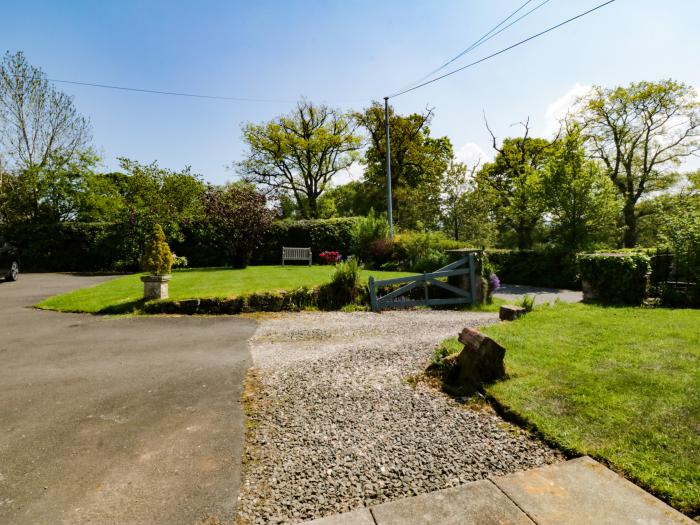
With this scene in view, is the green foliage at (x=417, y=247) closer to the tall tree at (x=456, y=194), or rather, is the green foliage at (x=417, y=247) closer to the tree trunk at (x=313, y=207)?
the tall tree at (x=456, y=194)

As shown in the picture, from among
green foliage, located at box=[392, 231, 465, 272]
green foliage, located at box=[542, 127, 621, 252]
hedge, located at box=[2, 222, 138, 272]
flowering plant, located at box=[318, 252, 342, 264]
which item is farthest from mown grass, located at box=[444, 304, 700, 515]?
hedge, located at box=[2, 222, 138, 272]

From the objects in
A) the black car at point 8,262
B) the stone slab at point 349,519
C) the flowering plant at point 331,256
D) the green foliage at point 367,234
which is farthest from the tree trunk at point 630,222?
the black car at point 8,262

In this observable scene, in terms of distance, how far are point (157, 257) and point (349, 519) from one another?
857cm

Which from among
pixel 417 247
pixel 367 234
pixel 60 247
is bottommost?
pixel 417 247

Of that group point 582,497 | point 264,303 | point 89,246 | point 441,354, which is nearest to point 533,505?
point 582,497

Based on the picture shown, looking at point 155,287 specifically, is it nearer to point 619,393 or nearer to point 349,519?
point 349,519

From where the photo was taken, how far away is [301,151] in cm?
3566

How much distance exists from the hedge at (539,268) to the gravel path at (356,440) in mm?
11517

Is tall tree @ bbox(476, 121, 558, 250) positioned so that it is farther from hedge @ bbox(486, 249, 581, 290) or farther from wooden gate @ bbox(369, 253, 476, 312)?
wooden gate @ bbox(369, 253, 476, 312)

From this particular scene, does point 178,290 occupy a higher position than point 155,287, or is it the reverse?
point 155,287

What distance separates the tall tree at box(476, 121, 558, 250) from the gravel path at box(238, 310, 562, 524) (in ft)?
59.1

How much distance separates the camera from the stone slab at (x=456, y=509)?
2.17 metres

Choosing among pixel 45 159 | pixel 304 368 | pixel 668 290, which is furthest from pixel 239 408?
pixel 45 159

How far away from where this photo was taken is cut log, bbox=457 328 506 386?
420 centimetres
